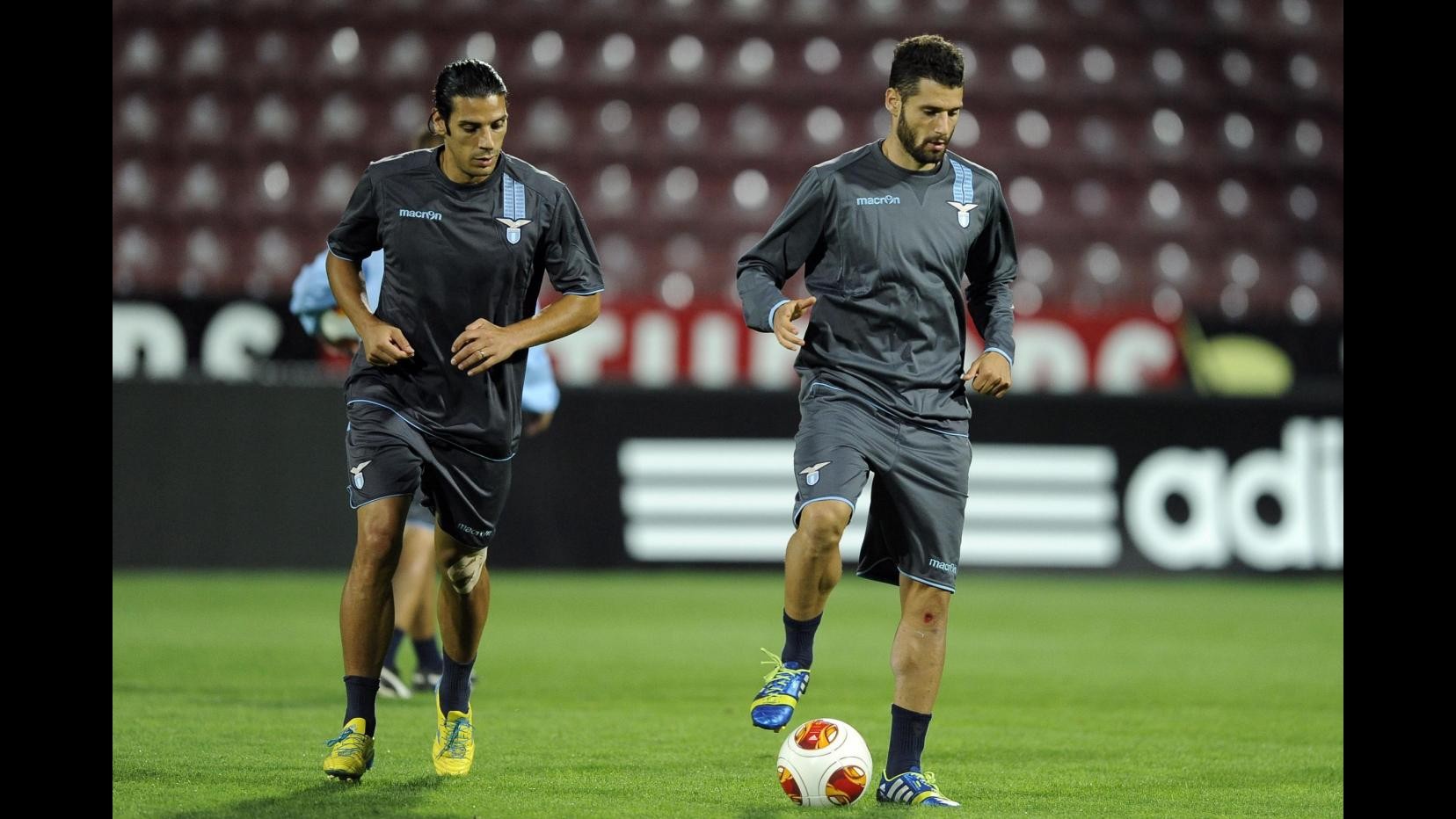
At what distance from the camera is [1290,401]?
12914 millimetres

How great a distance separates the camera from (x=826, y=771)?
15.7 ft

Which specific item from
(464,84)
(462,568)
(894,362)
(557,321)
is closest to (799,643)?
(894,362)

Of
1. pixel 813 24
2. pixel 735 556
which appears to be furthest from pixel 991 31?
pixel 735 556

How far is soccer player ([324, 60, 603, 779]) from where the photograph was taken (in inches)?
200

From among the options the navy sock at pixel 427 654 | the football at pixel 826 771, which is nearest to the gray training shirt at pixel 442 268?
the football at pixel 826 771

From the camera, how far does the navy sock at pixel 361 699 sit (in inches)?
198

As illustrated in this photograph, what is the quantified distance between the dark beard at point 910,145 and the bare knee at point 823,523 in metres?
1.06

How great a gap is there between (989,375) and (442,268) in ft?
5.50

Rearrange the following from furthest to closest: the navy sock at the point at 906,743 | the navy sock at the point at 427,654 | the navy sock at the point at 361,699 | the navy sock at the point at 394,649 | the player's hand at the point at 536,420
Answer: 1. the player's hand at the point at 536,420
2. the navy sock at the point at 427,654
3. the navy sock at the point at 394,649
4. the navy sock at the point at 361,699
5. the navy sock at the point at 906,743

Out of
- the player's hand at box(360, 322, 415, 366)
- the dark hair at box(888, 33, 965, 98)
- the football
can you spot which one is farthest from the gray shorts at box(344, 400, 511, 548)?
the dark hair at box(888, 33, 965, 98)

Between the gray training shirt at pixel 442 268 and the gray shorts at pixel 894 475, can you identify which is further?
the gray training shirt at pixel 442 268

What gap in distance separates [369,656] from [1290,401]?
31.1 feet

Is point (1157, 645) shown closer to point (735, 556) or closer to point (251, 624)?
point (735, 556)

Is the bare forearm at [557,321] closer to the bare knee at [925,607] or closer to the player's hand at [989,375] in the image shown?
the player's hand at [989,375]
